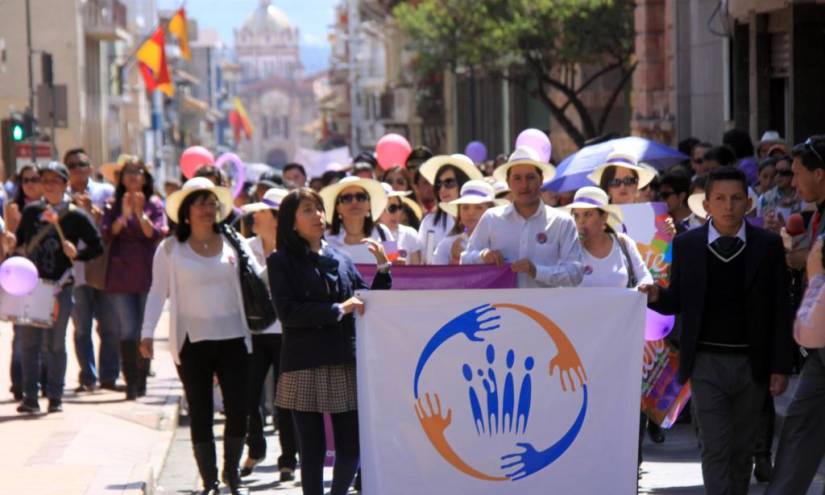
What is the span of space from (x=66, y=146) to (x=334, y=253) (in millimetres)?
44557

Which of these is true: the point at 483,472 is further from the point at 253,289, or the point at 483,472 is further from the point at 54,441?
the point at 54,441

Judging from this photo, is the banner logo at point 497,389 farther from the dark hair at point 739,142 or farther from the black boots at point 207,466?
the dark hair at point 739,142

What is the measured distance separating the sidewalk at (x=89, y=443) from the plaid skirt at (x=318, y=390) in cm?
181

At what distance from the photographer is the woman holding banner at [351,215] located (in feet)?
36.4

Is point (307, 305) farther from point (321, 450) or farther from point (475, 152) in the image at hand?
point (475, 152)

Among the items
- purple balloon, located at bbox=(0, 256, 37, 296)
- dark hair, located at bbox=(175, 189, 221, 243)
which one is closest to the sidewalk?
purple balloon, located at bbox=(0, 256, 37, 296)

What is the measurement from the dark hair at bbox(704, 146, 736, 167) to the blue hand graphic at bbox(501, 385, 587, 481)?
6.13m

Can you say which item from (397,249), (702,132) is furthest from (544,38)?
(397,249)

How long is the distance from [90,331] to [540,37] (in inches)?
766

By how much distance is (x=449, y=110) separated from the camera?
200 ft

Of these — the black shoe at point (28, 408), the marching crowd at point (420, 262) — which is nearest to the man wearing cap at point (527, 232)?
the marching crowd at point (420, 262)

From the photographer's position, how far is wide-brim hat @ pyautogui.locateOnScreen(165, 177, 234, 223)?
34.4 ft

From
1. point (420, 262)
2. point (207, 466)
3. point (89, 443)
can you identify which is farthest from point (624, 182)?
point (89, 443)

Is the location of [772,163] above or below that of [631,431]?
above
